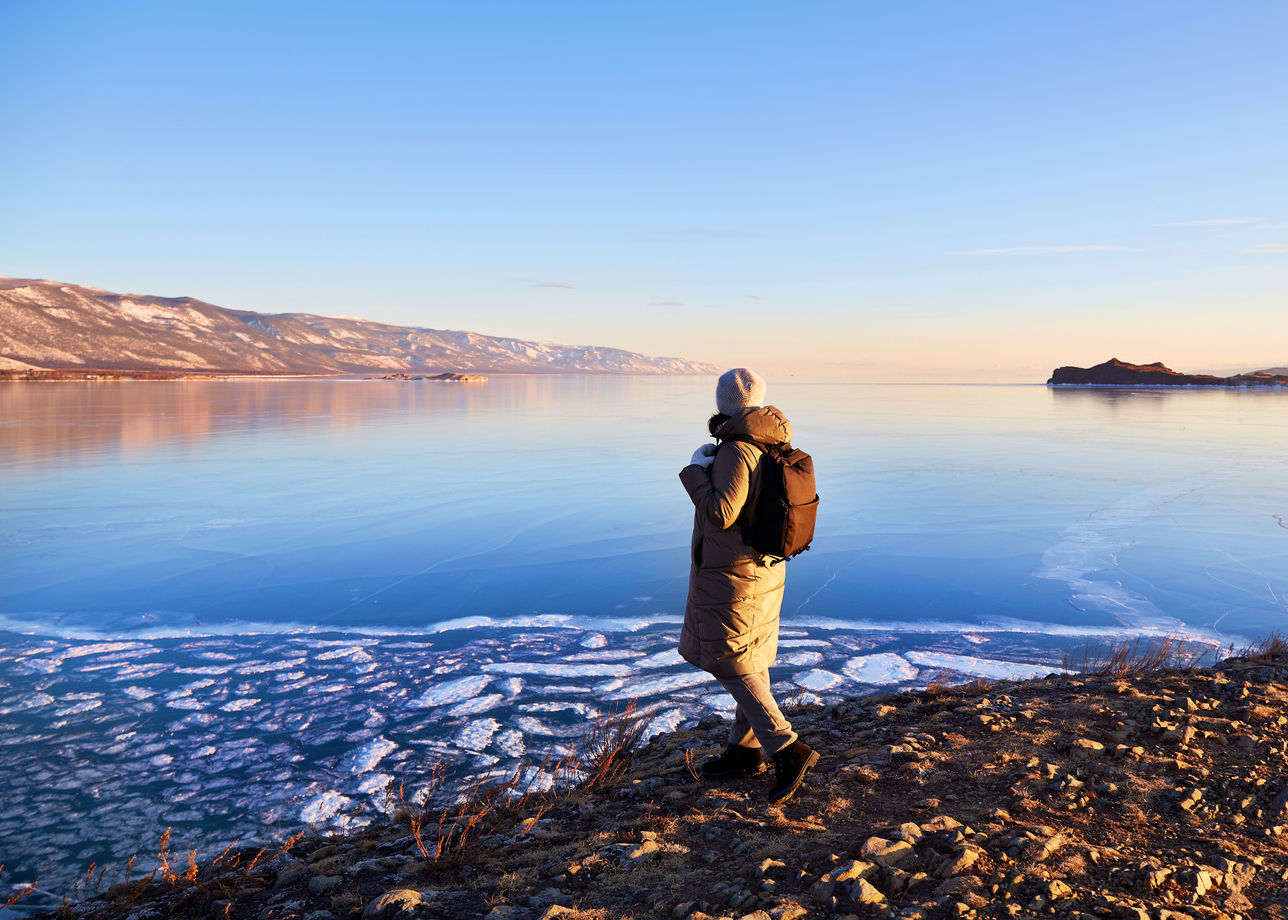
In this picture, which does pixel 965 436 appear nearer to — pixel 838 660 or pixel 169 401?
pixel 838 660

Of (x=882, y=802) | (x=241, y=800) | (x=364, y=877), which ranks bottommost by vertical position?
(x=241, y=800)

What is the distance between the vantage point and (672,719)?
15.7 feet

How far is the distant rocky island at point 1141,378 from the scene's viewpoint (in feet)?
236

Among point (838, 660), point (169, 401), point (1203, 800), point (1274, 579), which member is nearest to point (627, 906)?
point (1203, 800)

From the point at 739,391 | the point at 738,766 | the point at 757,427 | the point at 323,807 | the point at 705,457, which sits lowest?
the point at 323,807

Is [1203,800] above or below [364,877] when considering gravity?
above

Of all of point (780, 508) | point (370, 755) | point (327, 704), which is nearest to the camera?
point (780, 508)

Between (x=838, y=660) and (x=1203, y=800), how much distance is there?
2.91 meters

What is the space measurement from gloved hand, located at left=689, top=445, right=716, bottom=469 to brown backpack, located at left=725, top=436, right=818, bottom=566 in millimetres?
104

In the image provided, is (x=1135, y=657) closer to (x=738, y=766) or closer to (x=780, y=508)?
(x=738, y=766)

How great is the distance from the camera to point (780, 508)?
9.85ft

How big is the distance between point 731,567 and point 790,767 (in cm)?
89

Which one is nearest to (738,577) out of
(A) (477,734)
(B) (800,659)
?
(A) (477,734)

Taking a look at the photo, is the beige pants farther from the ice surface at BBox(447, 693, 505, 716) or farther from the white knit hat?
the ice surface at BBox(447, 693, 505, 716)
